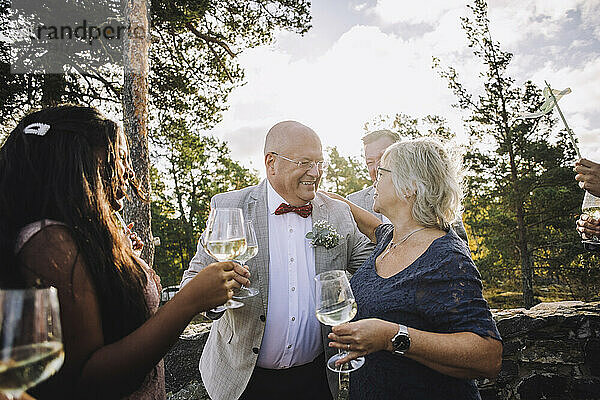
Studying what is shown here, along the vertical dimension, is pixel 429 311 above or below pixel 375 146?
below

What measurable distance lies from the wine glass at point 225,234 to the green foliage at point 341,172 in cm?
2909

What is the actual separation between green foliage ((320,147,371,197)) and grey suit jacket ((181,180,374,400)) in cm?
2788

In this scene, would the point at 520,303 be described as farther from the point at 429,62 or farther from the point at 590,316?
the point at 590,316

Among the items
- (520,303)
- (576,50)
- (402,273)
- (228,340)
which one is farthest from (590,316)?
(520,303)

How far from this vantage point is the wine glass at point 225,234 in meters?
1.95

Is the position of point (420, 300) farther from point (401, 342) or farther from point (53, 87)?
point (53, 87)

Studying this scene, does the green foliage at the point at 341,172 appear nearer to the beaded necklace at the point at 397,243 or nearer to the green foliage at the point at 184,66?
the green foliage at the point at 184,66

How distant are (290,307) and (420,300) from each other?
105 cm

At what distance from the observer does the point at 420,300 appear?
77.7 inches

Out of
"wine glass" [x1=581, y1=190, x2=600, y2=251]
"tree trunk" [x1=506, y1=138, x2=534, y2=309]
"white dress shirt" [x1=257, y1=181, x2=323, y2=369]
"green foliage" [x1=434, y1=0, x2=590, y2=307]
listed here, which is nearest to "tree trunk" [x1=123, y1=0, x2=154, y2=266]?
"white dress shirt" [x1=257, y1=181, x2=323, y2=369]

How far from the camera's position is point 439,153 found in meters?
2.41

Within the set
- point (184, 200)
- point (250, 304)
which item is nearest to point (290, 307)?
point (250, 304)

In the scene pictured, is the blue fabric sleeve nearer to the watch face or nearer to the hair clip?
the watch face

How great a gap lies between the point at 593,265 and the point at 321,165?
13290 millimetres
